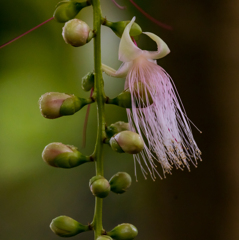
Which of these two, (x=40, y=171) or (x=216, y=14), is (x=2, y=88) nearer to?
(x=40, y=171)

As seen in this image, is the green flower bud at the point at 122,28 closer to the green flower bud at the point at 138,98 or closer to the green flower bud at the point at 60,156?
the green flower bud at the point at 138,98

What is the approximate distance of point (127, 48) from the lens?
483mm

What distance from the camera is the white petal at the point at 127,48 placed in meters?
0.48

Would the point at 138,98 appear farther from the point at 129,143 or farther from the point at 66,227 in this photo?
the point at 66,227

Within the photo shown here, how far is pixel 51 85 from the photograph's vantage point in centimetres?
126

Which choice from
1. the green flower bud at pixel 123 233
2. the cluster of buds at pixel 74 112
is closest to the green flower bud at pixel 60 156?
the cluster of buds at pixel 74 112

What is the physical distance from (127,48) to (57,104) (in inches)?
4.6

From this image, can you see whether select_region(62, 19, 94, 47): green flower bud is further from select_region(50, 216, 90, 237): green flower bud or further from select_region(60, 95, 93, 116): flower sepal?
select_region(50, 216, 90, 237): green flower bud

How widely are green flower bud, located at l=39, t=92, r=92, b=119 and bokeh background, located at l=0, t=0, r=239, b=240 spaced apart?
773 mm

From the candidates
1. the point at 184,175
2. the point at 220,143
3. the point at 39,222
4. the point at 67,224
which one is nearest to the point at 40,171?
the point at 39,222

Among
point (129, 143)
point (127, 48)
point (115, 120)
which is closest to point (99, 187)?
point (129, 143)

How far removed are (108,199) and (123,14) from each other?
0.66 metres

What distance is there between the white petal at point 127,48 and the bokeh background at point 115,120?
0.76 m

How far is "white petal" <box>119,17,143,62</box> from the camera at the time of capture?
0.48m
